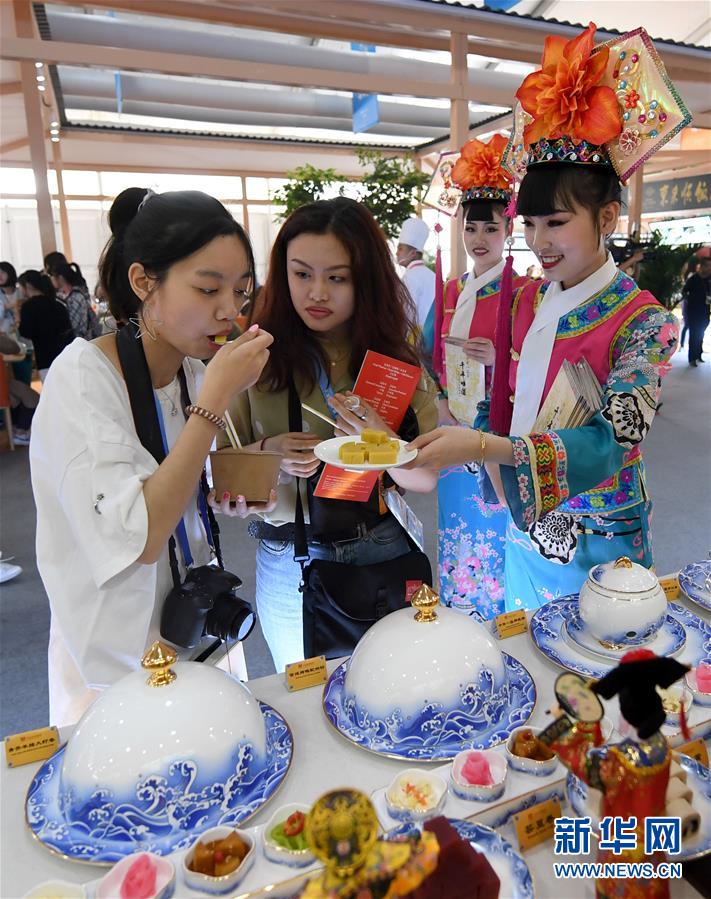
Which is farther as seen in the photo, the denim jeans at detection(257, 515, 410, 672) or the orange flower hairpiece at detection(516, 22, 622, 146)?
the denim jeans at detection(257, 515, 410, 672)

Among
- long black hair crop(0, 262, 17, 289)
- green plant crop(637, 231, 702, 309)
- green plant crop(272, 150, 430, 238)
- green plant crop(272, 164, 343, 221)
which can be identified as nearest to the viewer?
green plant crop(272, 164, 343, 221)

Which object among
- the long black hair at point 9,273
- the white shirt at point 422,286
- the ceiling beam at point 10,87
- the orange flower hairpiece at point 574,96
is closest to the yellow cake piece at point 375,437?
the orange flower hairpiece at point 574,96

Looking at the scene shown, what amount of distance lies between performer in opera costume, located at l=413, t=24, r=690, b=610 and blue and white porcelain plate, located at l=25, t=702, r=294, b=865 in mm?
580

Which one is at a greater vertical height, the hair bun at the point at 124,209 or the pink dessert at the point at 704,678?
the hair bun at the point at 124,209

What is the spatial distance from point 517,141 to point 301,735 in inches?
50.4

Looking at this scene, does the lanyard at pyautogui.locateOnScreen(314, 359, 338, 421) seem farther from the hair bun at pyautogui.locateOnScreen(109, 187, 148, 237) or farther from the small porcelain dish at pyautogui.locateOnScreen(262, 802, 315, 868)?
the small porcelain dish at pyautogui.locateOnScreen(262, 802, 315, 868)

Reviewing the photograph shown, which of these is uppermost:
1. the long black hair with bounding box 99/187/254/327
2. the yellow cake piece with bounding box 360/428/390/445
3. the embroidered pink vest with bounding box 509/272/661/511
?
the long black hair with bounding box 99/187/254/327

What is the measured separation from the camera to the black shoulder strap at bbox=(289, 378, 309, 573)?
4.33 ft

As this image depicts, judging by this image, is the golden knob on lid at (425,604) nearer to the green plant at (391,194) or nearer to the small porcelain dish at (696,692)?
the small porcelain dish at (696,692)

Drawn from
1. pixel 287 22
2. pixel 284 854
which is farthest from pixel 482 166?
pixel 287 22

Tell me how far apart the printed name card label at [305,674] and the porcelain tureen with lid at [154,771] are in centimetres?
20

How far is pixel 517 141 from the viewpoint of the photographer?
1434mm

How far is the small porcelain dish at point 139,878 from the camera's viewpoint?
574 millimetres

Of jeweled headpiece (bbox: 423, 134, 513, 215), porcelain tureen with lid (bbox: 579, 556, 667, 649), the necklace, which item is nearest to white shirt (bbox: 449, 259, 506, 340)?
jeweled headpiece (bbox: 423, 134, 513, 215)
